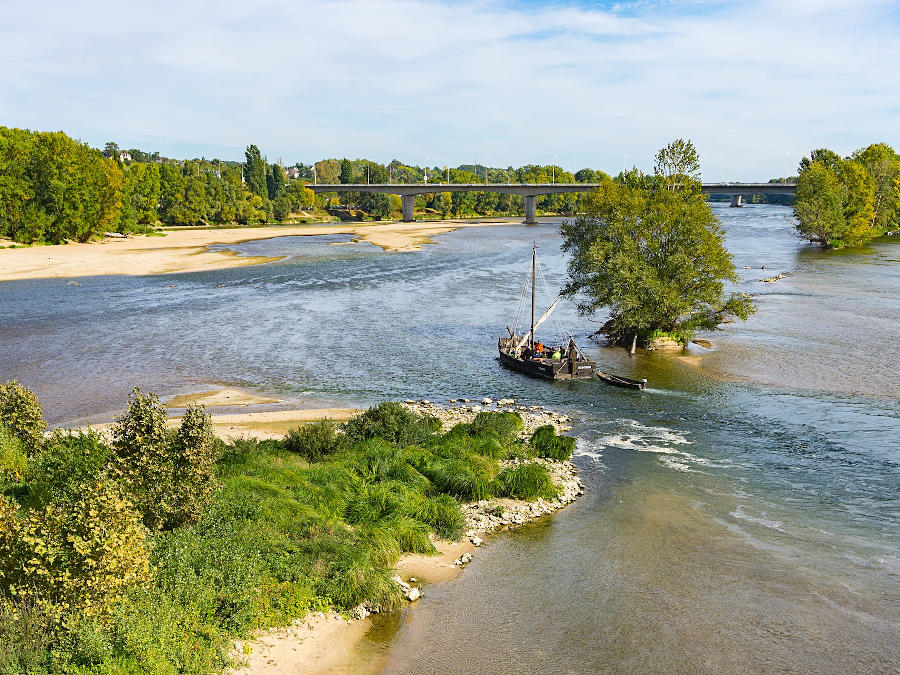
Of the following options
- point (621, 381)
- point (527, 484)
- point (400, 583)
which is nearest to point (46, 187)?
point (621, 381)

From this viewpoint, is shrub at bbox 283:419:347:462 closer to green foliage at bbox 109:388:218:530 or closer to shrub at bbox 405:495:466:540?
shrub at bbox 405:495:466:540

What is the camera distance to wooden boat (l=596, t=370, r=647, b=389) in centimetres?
4191

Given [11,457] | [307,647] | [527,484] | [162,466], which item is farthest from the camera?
[527,484]

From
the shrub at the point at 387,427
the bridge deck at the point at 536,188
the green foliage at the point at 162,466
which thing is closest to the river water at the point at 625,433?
the green foliage at the point at 162,466

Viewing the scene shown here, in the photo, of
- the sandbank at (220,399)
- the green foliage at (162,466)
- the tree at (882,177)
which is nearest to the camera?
the green foliage at (162,466)

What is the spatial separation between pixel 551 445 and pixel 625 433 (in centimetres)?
572

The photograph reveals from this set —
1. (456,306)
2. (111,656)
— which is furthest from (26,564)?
(456,306)

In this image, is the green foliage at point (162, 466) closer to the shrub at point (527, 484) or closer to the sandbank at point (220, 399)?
the shrub at point (527, 484)

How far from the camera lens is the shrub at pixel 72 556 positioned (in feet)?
46.9

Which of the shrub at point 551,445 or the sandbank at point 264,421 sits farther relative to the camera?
the sandbank at point 264,421

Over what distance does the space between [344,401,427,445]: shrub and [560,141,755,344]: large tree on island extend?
24.0 metres

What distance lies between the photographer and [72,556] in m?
14.5

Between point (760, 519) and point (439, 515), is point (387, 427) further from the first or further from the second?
point (760, 519)

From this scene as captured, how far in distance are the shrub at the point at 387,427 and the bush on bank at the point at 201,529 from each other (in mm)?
105
